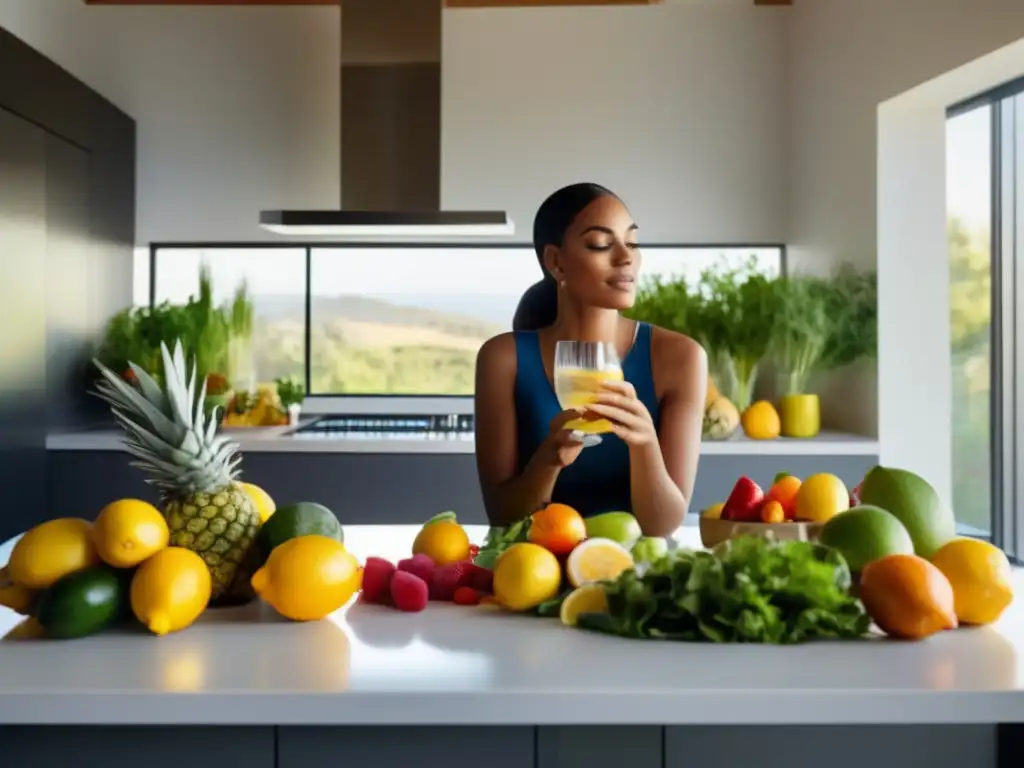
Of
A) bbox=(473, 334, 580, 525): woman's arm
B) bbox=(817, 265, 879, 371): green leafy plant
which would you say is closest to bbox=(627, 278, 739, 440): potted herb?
bbox=(817, 265, 879, 371): green leafy plant

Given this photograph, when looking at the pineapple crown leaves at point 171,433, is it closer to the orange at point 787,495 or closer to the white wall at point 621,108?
the orange at point 787,495

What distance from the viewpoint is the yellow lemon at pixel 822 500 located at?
5.30 ft

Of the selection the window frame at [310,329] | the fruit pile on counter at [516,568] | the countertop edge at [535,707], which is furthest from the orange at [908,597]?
the window frame at [310,329]

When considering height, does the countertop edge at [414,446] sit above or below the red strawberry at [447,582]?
above

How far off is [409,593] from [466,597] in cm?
8

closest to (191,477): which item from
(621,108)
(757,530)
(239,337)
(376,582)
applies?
(376,582)

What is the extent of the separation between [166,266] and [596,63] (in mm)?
2007

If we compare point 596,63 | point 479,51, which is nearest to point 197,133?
point 479,51

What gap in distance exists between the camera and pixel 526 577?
4.64 ft

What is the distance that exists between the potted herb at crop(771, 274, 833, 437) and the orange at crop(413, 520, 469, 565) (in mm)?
2789

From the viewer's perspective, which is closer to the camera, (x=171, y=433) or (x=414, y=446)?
(x=171, y=433)

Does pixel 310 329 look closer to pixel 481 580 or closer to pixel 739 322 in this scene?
pixel 739 322

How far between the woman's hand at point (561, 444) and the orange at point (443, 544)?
23cm

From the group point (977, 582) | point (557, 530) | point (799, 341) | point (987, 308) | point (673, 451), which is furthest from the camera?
point (799, 341)
